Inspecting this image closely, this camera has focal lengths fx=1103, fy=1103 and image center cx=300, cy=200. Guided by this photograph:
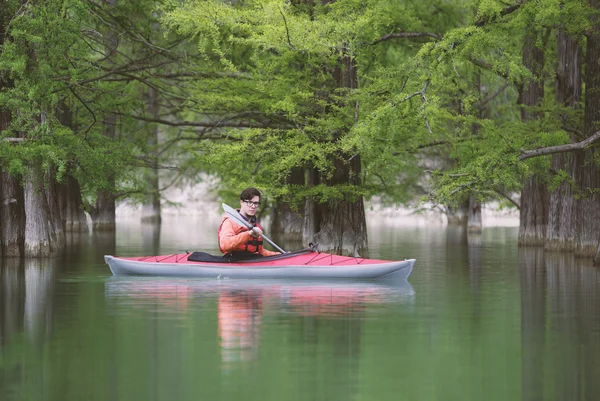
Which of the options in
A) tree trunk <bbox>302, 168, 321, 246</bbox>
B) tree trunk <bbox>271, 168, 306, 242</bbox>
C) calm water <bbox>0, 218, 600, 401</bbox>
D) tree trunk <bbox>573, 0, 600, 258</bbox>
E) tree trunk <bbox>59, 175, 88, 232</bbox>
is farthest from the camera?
tree trunk <bbox>59, 175, 88, 232</bbox>

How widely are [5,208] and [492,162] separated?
11.6 meters

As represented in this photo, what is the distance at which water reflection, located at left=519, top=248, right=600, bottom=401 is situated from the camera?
1003cm

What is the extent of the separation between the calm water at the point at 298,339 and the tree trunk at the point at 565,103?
7876 mm

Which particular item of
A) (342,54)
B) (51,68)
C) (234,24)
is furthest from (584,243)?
(51,68)

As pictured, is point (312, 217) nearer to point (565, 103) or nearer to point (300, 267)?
point (565, 103)

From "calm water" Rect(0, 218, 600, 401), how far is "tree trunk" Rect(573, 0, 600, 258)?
4.45 meters

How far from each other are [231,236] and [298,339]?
785 cm

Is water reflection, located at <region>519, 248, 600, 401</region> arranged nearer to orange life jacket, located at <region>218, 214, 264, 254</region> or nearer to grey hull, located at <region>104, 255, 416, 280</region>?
grey hull, located at <region>104, 255, 416, 280</region>

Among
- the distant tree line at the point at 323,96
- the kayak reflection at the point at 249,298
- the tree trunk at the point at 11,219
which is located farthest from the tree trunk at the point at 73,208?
the kayak reflection at the point at 249,298

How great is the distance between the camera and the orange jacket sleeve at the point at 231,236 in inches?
803

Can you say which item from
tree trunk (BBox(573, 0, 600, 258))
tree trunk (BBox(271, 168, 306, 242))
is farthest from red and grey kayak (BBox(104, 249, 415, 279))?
tree trunk (BBox(271, 168, 306, 242))

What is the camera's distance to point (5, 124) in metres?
26.7

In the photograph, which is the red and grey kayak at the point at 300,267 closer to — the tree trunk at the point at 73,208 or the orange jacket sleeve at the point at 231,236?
the orange jacket sleeve at the point at 231,236

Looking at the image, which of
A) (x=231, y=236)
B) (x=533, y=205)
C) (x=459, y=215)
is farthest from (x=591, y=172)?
(x=459, y=215)
